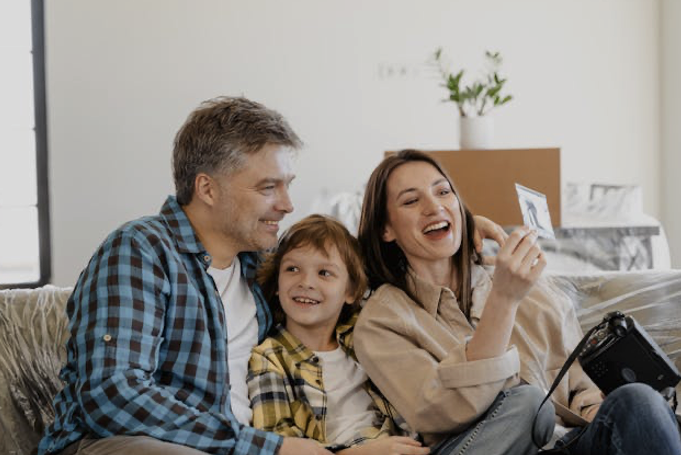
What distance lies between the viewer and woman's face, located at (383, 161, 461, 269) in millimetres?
1684

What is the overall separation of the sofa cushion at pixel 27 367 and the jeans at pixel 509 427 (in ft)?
2.72

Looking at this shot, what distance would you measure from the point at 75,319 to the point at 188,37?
3.57 meters

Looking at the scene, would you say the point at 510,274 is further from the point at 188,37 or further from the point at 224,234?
the point at 188,37

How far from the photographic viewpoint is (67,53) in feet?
15.3

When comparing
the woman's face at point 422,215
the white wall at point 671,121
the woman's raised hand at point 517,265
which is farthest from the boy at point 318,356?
the white wall at point 671,121

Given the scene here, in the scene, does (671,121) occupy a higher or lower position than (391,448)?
higher

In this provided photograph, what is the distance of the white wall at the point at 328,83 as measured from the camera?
469cm

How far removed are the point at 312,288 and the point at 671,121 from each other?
4165 millimetres

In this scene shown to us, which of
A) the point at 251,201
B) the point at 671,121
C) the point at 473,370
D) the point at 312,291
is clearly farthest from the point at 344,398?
the point at 671,121

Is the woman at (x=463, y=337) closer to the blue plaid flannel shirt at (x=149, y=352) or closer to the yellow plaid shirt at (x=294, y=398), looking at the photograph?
the yellow plaid shirt at (x=294, y=398)

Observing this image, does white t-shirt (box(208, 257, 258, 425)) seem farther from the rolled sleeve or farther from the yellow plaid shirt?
the rolled sleeve

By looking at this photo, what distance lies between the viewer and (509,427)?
143 centimetres

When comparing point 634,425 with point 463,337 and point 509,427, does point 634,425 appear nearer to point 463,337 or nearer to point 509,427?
point 509,427

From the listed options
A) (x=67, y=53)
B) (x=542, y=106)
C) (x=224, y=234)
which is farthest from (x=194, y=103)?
(x=224, y=234)
